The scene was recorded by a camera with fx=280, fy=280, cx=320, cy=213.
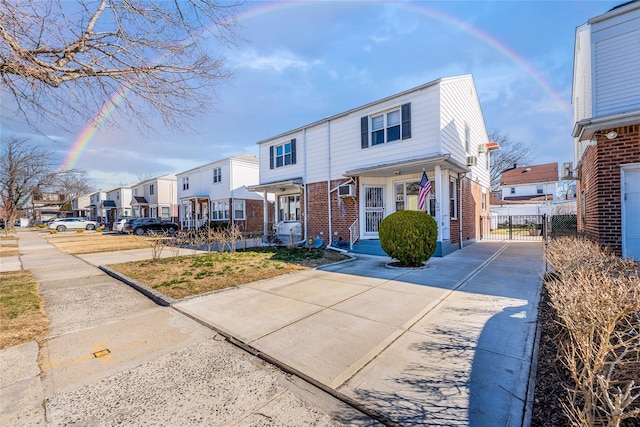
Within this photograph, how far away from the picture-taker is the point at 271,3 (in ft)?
20.8

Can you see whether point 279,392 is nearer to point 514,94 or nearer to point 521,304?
point 521,304

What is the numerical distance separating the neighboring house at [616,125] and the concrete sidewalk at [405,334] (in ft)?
7.82

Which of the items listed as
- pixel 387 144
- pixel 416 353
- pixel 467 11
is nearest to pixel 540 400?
pixel 416 353

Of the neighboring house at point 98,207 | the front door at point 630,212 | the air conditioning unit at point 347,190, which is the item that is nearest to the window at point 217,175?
the air conditioning unit at point 347,190

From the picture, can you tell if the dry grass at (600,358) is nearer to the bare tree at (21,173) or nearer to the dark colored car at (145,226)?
the dark colored car at (145,226)

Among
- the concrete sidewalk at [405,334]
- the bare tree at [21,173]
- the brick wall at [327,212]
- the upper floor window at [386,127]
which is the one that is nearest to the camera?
the concrete sidewalk at [405,334]

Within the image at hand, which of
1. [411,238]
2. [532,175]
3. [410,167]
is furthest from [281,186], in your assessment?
[532,175]

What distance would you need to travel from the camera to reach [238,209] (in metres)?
23.2

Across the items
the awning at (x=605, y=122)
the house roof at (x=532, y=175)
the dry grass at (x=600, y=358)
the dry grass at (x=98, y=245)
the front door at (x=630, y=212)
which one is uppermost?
the house roof at (x=532, y=175)

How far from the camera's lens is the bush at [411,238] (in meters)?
7.68

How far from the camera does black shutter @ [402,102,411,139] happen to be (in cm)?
1032

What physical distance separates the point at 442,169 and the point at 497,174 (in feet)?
86.6

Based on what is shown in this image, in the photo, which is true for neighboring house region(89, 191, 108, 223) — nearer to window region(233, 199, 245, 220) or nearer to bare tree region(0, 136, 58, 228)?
bare tree region(0, 136, 58, 228)

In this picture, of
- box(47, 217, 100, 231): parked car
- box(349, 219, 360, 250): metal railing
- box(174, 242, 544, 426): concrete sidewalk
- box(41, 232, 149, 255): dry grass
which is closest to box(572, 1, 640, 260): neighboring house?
box(174, 242, 544, 426): concrete sidewalk
